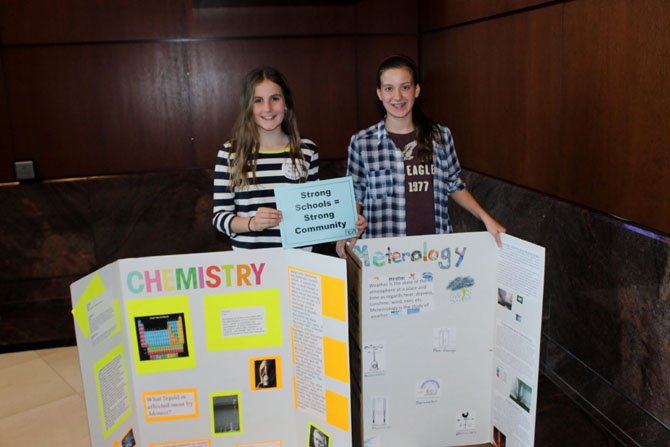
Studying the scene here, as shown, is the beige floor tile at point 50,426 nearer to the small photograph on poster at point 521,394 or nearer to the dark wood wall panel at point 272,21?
the small photograph on poster at point 521,394

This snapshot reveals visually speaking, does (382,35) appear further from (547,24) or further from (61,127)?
(61,127)

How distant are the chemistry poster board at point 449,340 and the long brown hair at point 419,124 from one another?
542 mm

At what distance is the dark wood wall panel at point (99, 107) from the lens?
388 cm

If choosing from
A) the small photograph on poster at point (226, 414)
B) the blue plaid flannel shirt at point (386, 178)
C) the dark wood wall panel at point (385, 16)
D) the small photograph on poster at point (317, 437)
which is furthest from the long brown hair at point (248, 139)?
the dark wood wall panel at point (385, 16)

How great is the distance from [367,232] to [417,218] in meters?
0.21

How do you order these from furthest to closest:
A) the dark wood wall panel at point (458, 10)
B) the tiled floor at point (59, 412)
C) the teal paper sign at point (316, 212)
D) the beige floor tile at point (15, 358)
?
the beige floor tile at point (15, 358), the dark wood wall panel at point (458, 10), the tiled floor at point (59, 412), the teal paper sign at point (316, 212)

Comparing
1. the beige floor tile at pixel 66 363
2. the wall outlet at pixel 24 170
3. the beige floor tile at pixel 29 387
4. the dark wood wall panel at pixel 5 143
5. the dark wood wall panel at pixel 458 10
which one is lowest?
the beige floor tile at pixel 66 363

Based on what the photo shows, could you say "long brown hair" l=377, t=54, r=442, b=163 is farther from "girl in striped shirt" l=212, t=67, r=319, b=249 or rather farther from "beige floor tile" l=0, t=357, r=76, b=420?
"beige floor tile" l=0, t=357, r=76, b=420

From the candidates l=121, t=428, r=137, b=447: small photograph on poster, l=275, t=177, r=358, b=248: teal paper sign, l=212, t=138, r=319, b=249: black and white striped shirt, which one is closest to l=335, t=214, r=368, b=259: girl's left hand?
l=275, t=177, r=358, b=248: teal paper sign

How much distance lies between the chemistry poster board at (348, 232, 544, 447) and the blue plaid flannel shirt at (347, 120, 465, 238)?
0.51 meters

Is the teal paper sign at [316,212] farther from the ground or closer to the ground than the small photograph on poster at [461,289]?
farther from the ground

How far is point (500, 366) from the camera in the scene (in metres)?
1.86

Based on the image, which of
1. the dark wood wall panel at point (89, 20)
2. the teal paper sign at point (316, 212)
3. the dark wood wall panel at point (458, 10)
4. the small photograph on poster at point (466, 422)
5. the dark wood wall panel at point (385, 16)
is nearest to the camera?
the teal paper sign at point (316, 212)

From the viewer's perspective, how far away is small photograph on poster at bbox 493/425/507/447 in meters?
1.88
